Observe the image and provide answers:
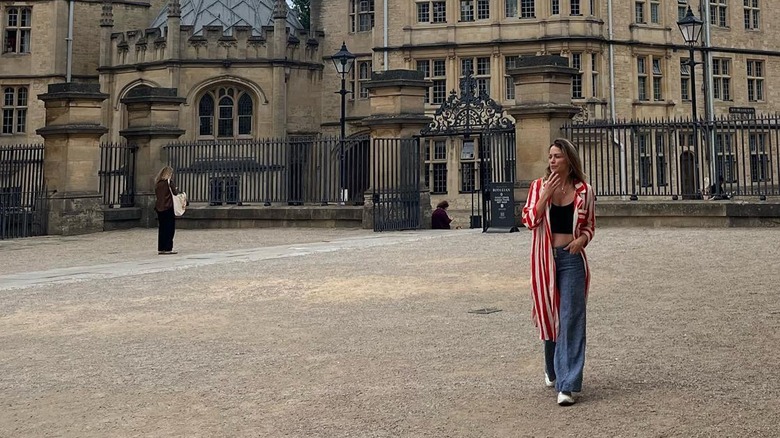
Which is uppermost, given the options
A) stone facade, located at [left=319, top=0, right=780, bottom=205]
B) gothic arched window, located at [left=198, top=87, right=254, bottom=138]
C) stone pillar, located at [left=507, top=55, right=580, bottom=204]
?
stone facade, located at [left=319, top=0, right=780, bottom=205]

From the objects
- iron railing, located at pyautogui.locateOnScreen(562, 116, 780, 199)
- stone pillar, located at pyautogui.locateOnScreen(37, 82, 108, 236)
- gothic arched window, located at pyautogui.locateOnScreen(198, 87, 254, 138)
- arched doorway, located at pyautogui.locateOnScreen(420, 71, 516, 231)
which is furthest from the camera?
gothic arched window, located at pyautogui.locateOnScreen(198, 87, 254, 138)

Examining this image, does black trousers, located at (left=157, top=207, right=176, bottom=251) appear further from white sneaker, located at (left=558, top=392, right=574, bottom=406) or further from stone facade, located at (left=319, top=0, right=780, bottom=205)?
stone facade, located at (left=319, top=0, right=780, bottom=205)

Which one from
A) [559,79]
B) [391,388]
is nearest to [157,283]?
[391,388]

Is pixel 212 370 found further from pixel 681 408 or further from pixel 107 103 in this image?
pixel 107 103

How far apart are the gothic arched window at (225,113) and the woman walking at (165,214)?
20.8 meters

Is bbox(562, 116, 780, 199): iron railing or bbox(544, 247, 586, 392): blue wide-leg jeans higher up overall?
bbox(562, 116, 780, 199): iron railing

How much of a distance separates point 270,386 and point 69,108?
17.1 metres

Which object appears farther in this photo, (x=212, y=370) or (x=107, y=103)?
(x=107, y=103)

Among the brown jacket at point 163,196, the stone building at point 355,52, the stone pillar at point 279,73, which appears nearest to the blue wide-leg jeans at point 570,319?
the brown jacket at point 163,196

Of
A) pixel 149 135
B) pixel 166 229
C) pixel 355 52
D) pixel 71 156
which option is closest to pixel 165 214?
pixel 166 229

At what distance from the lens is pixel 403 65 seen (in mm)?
34406

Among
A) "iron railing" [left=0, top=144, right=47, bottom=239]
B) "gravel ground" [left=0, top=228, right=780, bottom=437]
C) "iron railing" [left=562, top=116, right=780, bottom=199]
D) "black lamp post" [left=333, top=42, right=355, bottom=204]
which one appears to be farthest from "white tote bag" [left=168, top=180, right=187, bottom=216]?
"iron railing" [left=562, top=116, right=780, bottom=199]

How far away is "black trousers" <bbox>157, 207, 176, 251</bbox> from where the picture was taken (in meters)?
15.1

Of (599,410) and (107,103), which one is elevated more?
(107,103)
